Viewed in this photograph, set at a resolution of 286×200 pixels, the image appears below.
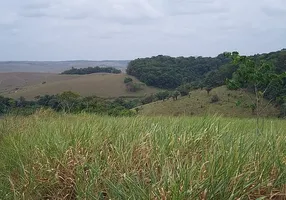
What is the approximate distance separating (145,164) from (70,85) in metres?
52.3

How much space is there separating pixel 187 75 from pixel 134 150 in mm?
50580

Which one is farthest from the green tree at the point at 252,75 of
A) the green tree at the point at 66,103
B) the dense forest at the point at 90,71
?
the dense forest at the point at 90,71

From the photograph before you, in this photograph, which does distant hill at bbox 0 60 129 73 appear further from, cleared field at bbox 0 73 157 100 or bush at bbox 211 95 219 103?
bush at bbox 211 95 219 103

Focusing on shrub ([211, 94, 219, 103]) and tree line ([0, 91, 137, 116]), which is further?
shrub ([211, 94, 219, 103])

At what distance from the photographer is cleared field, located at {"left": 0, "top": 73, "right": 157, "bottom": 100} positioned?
5062cm

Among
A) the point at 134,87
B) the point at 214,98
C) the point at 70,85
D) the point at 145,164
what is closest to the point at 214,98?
the point at 214,98

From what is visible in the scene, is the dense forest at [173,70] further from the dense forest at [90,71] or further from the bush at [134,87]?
the dense forest at [90,71]

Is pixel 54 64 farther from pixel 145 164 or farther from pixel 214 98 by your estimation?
pixel 145 164

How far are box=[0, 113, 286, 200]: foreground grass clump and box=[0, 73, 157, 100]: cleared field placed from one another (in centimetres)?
4374

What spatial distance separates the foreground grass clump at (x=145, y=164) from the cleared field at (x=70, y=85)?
143 feet

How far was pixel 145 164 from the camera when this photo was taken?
3.51 m

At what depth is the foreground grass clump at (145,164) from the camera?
9.29ft

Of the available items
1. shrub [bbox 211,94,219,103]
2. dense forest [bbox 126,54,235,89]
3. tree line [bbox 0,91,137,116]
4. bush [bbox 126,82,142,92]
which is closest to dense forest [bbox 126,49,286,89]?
dense forest [bbox 126,54,235,89]

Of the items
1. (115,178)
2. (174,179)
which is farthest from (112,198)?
(174,179)
